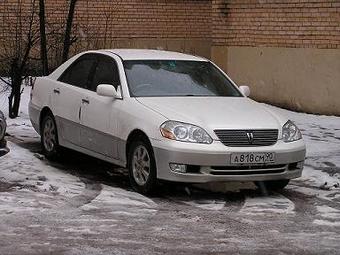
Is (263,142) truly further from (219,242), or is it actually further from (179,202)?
(219,242)

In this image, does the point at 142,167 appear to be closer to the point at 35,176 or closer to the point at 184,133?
the point at 184,133

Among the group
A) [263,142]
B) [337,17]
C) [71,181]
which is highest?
[337,17]

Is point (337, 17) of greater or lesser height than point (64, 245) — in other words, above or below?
above

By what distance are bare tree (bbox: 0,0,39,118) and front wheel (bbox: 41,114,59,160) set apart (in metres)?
2.74

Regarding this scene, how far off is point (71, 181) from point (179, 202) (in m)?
1.39

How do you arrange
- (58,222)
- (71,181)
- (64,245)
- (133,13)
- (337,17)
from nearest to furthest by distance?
(64,245) < (58,222) < (71,181) < (337,17) < (133,13)

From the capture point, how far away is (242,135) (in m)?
7.18

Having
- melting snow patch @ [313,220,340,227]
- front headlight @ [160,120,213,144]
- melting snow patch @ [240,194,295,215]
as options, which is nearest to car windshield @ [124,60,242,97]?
front headlight @ [160,120,213,144]

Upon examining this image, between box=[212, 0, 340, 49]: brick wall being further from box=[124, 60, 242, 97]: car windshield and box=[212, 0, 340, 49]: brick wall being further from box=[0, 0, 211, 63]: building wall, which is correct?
box=[124, 60, 242, 97]: car windshield

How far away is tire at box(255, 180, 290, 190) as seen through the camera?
7.80 metres

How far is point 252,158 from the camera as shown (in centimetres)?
714

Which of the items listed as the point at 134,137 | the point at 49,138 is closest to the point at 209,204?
the point at 134,137

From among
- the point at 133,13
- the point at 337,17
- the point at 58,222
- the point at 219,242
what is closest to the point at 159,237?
the point at 219,242

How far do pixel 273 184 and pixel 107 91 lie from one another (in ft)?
6.61
